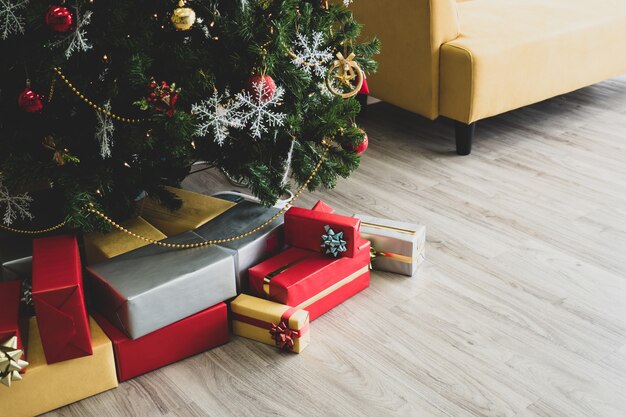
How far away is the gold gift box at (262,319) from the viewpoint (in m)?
1.51

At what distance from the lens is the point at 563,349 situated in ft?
5.00

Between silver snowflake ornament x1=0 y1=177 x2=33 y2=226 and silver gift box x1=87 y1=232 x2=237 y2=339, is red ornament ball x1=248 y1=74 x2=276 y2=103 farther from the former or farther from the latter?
silver snowflake ornament x1=0 y1=177 x2=33 y2=226

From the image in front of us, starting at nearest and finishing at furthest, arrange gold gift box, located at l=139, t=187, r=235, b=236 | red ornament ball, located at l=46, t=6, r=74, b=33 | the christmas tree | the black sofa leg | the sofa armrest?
red ornament ball, located at l=46, t=6, r=74, b=33 → the christmas tree → gold gift box, located at l=139, t=187, r=235, b=236 → the sofa armrest → the black sofa leg

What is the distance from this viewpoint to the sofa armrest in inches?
91.2

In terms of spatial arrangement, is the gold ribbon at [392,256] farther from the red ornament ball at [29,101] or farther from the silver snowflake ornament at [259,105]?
the red ornament ball at [29,101]

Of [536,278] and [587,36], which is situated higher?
[587,36]

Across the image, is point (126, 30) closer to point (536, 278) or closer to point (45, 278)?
point (45, 278)

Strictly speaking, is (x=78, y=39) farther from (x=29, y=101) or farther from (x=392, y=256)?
(x=392, y=256)

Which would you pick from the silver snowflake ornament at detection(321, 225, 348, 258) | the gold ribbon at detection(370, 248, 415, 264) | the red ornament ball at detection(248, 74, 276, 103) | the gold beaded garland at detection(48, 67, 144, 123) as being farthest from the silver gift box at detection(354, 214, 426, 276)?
the gold beaded garland at detection(48, 67, 144, 123)

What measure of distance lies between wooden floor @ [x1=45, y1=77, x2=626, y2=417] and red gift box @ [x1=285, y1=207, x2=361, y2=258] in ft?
0.50

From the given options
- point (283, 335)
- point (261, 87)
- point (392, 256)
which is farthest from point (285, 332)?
point (261, 87)

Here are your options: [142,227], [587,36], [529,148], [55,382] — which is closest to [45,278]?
Answer: [55,382]

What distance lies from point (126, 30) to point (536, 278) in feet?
3.66

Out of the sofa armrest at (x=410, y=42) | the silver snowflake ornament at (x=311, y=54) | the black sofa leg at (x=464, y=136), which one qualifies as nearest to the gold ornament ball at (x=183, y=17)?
the silver snowflake ornament at (x=311, y=54)
